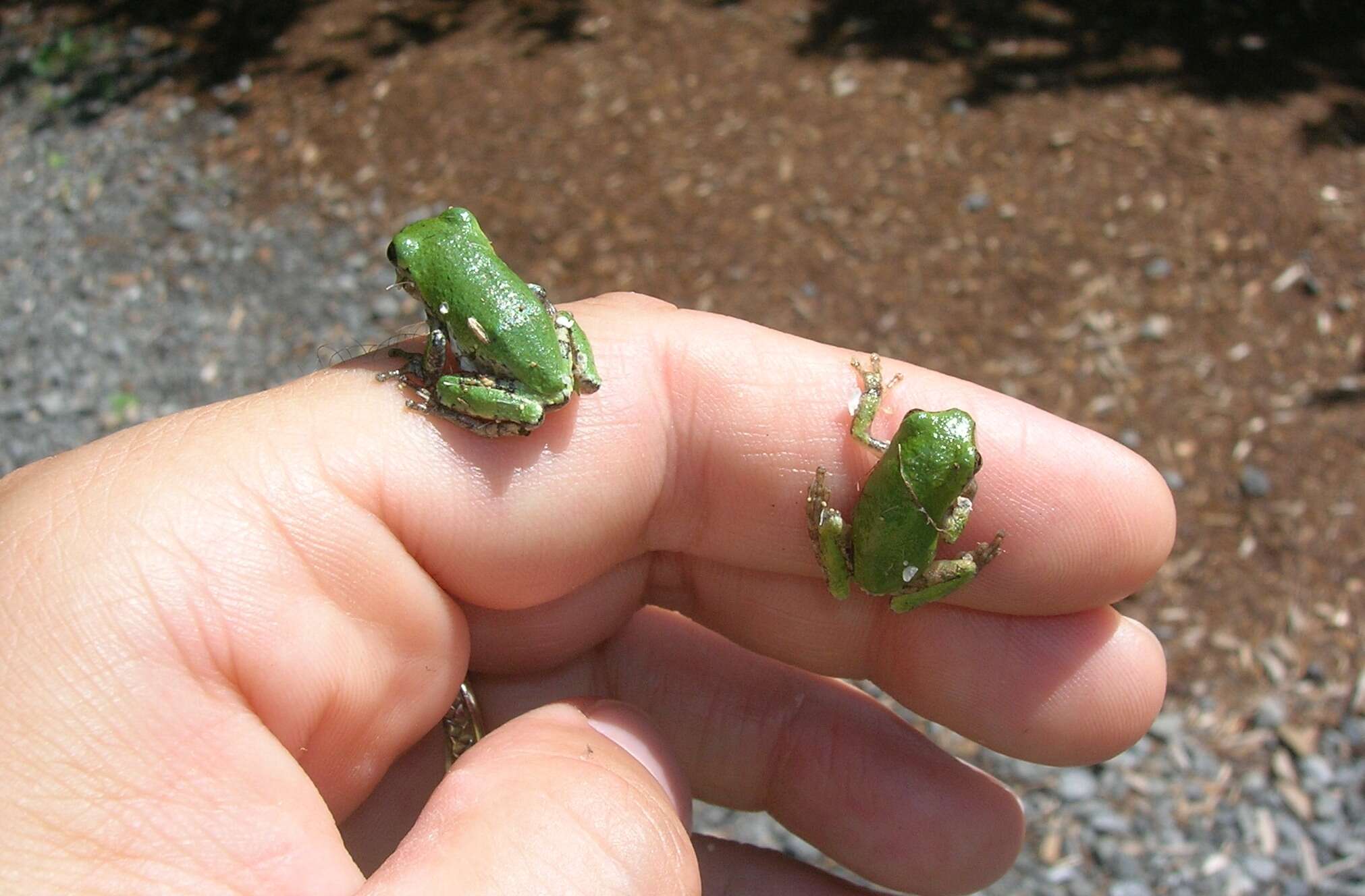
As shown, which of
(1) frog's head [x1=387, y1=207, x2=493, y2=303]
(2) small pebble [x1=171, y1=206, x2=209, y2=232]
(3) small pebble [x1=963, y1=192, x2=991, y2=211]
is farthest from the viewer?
(2) small pebble [x1=171, y1=206, x2=209, y2=232]

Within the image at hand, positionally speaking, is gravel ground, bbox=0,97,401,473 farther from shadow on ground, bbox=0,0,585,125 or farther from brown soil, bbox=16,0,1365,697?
shadow on ground, bbox=0,0,585,125

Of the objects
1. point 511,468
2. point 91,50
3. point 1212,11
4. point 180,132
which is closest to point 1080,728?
point 511,468

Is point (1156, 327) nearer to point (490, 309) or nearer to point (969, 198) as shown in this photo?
point (969, 198)

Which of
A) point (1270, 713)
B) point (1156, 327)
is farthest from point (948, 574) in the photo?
point (1156, 327)

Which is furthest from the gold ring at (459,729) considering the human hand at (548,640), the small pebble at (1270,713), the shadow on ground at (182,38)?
the shadow on ground at (182,38)

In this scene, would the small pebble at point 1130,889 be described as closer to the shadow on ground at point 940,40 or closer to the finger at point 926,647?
the finger at point 926,647

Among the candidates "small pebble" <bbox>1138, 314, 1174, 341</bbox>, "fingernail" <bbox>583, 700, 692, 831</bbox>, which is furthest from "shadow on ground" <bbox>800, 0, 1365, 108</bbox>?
"fingernail" <bbox>583, 700, 692, 831</bbox>
